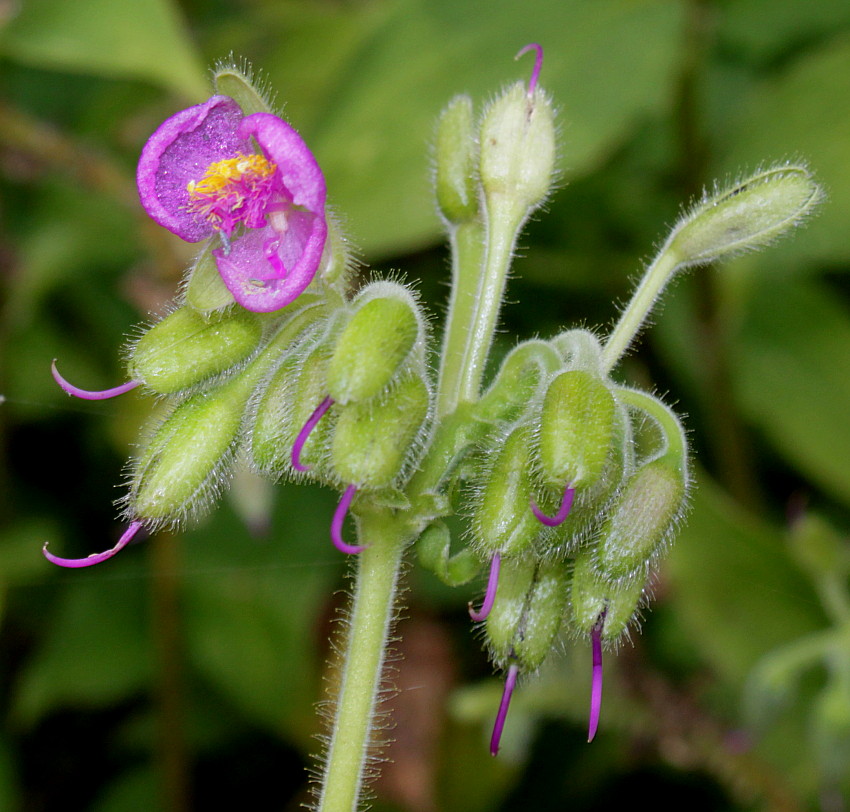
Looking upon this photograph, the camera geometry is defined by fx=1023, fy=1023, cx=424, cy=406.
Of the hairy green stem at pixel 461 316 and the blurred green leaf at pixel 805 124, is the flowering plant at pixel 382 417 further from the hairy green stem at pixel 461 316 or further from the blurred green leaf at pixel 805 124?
the blurred green leaf at pixel 805 124

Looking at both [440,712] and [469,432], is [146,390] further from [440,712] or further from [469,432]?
[440,712]

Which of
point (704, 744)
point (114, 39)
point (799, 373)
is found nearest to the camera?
point (704, 744)

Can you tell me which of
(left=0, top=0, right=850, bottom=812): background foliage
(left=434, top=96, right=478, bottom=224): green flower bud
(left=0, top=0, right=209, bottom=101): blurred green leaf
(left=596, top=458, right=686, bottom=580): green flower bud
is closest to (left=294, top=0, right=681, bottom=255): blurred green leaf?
(left=0, top=0, right=850, bottom=812): background foliage

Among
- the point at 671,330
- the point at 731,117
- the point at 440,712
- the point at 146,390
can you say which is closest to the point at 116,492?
the point at 440,712

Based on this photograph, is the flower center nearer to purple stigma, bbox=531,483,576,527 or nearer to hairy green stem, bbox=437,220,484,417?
hairy green stem, bbox=437,220,484,417

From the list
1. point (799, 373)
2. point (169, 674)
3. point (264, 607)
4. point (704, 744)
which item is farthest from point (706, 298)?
point (169, 674)

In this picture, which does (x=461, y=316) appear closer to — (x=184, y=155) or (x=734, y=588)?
(x=184, y=155)

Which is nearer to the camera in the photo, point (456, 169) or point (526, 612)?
point (526, 612)
